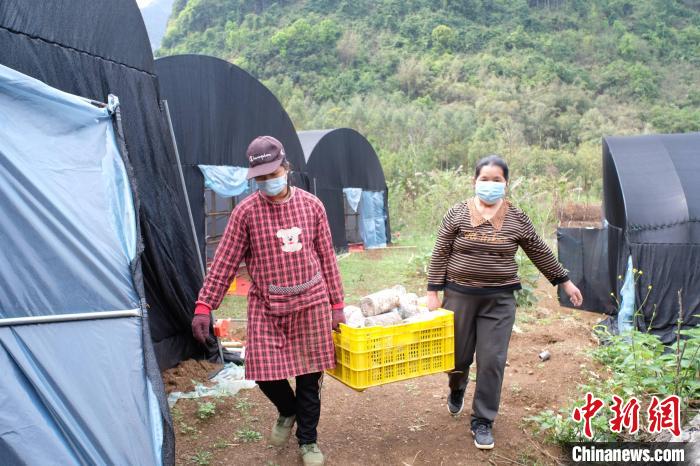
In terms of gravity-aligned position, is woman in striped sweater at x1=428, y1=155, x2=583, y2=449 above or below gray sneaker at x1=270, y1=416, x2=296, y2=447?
above

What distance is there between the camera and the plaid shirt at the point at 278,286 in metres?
3.09

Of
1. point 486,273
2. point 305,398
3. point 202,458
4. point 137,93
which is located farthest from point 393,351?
point 137,93

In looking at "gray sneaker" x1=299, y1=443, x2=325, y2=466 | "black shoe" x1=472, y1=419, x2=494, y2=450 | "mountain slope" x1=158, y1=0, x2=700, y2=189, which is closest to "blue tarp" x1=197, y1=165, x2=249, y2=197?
"gray sneaker" x1=299, y1=443, x2=325, y2=466

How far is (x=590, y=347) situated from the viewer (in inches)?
227

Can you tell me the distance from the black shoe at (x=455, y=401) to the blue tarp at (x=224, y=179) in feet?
18.1

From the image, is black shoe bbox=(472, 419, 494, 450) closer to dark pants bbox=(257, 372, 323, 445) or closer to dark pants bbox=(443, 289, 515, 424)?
dark pants bbox=(443, 289, 515, 424)

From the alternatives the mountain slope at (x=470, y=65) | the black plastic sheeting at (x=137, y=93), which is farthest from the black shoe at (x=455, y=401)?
the mountain slope at (x=470, y=65)

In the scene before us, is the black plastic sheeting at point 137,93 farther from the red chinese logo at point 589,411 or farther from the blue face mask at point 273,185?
the red chinese logo at point 589,411

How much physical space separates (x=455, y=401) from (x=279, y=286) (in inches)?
62.5

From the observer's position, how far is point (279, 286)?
3.09 meters

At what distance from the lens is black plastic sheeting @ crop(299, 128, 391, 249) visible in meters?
14.2

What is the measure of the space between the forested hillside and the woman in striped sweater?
23.7 meters

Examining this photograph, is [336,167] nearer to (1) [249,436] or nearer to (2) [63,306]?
(1) [249,436]

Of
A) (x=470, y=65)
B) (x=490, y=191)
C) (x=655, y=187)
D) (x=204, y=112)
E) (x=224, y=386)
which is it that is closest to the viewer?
(x=490, y=191)
